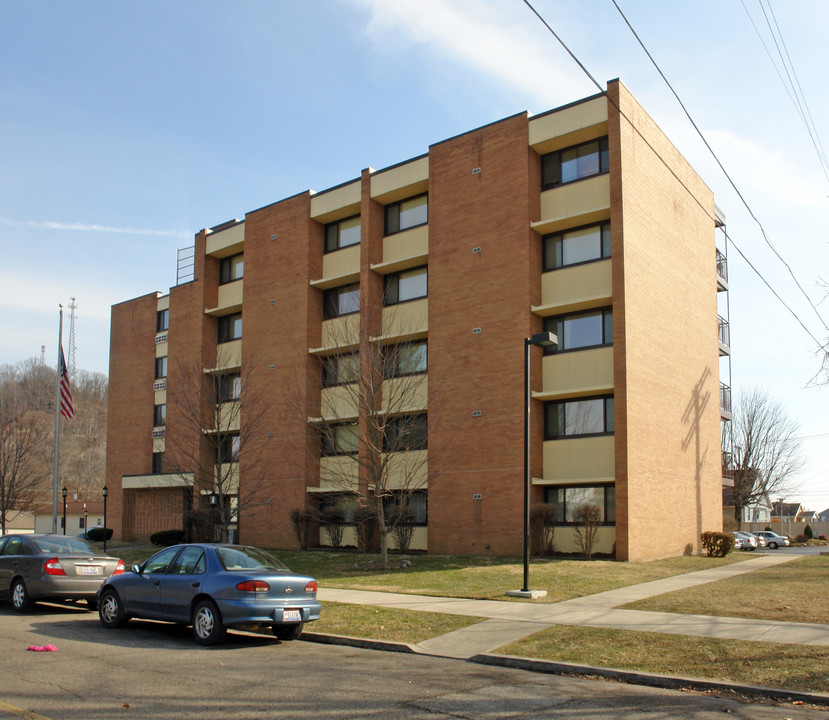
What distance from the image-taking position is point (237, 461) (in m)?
35.2

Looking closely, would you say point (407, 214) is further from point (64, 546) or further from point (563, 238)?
point (64, 546)

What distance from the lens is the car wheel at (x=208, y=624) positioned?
1106cm

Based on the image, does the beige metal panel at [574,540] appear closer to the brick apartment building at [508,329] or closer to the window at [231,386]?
the brick apartment building at [508,329]

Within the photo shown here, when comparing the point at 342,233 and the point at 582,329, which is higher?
the point at 342,233

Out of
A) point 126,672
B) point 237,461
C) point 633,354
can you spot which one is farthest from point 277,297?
point 126,672

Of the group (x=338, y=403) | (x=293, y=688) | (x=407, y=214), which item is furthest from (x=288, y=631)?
(x=407, y=214)

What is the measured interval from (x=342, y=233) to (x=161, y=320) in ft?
44.8

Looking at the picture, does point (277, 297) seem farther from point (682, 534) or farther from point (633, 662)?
point (633, 662)

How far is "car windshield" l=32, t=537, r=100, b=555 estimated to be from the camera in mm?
14719

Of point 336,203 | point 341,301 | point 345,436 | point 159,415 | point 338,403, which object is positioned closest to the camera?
point 345,436

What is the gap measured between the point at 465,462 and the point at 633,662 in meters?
17.9

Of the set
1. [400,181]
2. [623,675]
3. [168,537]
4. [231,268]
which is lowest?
[168,537]

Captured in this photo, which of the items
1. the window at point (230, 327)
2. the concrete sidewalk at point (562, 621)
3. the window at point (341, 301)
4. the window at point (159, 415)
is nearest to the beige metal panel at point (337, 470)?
the window at point (341, 301)

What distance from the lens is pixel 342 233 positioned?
34844 mm
